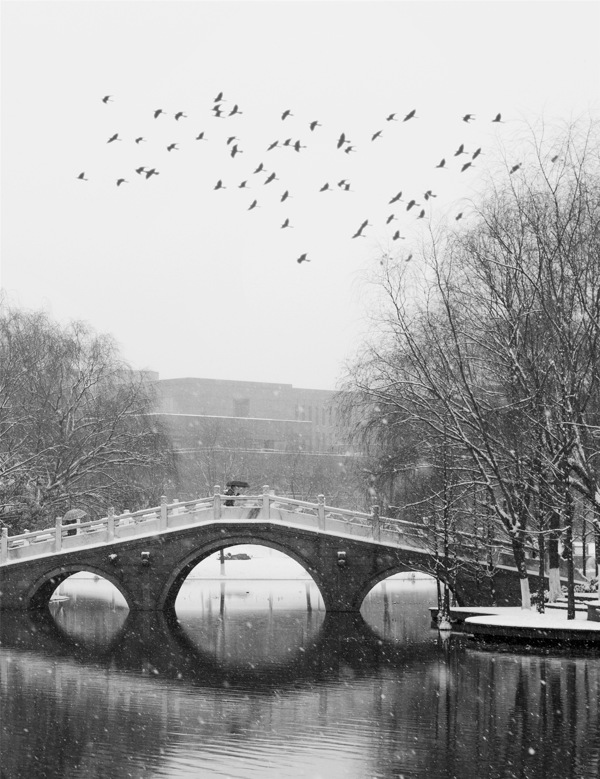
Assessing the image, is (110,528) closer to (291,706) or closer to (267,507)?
(267,507)

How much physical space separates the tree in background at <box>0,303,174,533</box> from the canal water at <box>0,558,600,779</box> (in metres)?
7.19

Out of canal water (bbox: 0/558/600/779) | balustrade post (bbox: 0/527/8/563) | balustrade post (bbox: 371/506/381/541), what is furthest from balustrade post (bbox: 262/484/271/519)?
balustrade post (bbox: 0/527/8/563)

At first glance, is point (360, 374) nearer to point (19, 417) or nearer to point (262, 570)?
point (19, 417)

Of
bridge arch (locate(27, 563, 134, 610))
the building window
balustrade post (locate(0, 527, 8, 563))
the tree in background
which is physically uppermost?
the building window

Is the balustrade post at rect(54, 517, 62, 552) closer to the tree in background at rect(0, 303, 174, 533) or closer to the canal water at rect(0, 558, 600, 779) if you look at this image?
the canal water at rect(0, 558, 600, 779)

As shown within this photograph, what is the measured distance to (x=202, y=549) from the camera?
1214 inches

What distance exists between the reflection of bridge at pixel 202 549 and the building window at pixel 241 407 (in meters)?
51.9

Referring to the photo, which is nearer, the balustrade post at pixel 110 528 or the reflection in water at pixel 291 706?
the reflection in water at pixel 291 706

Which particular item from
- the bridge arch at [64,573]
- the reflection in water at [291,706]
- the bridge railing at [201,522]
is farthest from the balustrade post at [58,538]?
the reflection in water at [291,706]

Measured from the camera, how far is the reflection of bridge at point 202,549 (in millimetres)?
29844

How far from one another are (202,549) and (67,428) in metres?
8.89

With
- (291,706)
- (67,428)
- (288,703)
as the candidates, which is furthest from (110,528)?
(291,706)

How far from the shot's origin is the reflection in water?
493 inches

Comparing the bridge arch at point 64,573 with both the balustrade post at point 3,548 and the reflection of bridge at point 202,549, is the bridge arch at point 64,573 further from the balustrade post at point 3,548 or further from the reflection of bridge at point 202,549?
the balustrade post at point 3,548
